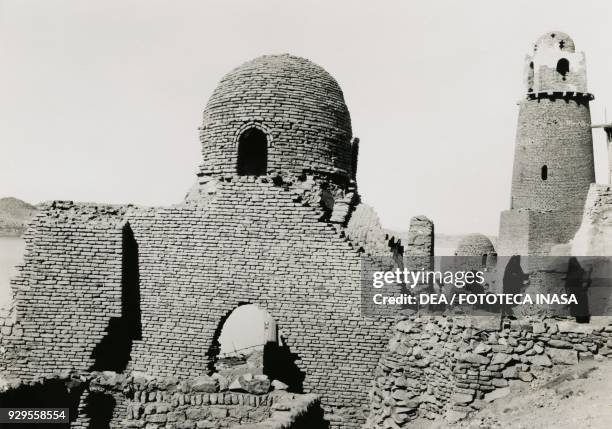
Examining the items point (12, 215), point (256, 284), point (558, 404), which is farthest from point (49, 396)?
point (12, 215)

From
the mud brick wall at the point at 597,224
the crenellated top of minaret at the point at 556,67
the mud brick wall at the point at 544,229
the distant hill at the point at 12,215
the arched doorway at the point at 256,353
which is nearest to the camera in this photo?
the arched doorway at the point at 256,353

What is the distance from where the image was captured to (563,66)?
2708 centimetres

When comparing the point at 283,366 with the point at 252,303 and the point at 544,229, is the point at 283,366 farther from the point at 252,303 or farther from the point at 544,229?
the point at 544,229

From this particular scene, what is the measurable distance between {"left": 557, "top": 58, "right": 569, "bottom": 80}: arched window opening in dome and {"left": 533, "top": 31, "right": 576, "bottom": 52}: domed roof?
0.51m

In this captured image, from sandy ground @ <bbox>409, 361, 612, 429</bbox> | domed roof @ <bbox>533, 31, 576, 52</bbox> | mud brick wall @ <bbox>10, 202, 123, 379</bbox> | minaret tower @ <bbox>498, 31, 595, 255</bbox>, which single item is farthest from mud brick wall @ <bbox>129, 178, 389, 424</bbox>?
domed roof @ <bbox>533, 31, 576, 52</bbox>

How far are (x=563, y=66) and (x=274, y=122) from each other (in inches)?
765

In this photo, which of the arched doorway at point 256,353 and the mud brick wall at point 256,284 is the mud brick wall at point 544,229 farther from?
the mud brick wall at point 256,284

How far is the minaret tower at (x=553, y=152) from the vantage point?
1040 inches

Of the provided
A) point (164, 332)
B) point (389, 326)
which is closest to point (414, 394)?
point (389, 326)

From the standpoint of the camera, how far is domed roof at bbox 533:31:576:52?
27.2 m

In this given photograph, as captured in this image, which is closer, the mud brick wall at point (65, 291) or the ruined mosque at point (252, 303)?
the ruined mosque at point (252, 303)

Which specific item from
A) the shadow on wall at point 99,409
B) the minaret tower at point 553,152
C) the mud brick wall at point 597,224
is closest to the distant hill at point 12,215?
the shadow on wall at point 99,409

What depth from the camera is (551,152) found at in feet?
87.4

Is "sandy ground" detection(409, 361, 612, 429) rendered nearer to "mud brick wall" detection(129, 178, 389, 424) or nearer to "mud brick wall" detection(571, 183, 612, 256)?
"mud brick wall" detection(129, 178, 389, 424)
